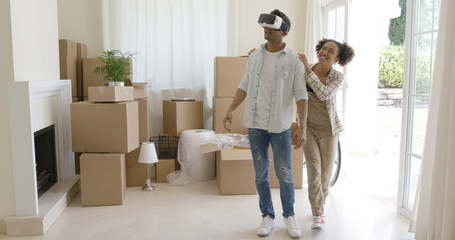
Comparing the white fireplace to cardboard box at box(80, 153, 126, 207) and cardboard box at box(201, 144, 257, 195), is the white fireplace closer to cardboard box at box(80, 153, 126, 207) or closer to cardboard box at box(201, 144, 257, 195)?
cardboard box at box(80, 153, 126, 207)

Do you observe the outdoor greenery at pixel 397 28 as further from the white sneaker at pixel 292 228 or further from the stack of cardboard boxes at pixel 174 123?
the white sneaker at pixel 292 228

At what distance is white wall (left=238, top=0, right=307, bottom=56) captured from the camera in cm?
445

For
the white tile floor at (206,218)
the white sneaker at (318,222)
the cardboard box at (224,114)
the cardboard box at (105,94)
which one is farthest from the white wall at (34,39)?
the white sneaker at (318,222)

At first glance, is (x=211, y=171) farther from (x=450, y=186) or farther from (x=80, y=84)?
(x=450, y=186)

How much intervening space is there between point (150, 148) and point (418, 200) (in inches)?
87.6

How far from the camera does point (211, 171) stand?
3969mm

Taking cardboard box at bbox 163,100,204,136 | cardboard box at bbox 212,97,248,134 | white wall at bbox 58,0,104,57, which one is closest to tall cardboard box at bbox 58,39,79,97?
white wall at bbox 58,0,104,57

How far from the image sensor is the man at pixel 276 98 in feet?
7.68

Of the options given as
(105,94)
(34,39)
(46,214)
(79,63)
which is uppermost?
(34,39)

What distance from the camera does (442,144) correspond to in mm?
2127

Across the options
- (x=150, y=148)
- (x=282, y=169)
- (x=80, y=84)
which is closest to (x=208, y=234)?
(x=282, y=169)

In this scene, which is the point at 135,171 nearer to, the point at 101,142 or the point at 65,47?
the point at 101,142

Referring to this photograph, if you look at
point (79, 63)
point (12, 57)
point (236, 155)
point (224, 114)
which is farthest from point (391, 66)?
point (12, 57)

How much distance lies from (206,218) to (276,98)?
1.10 metres
